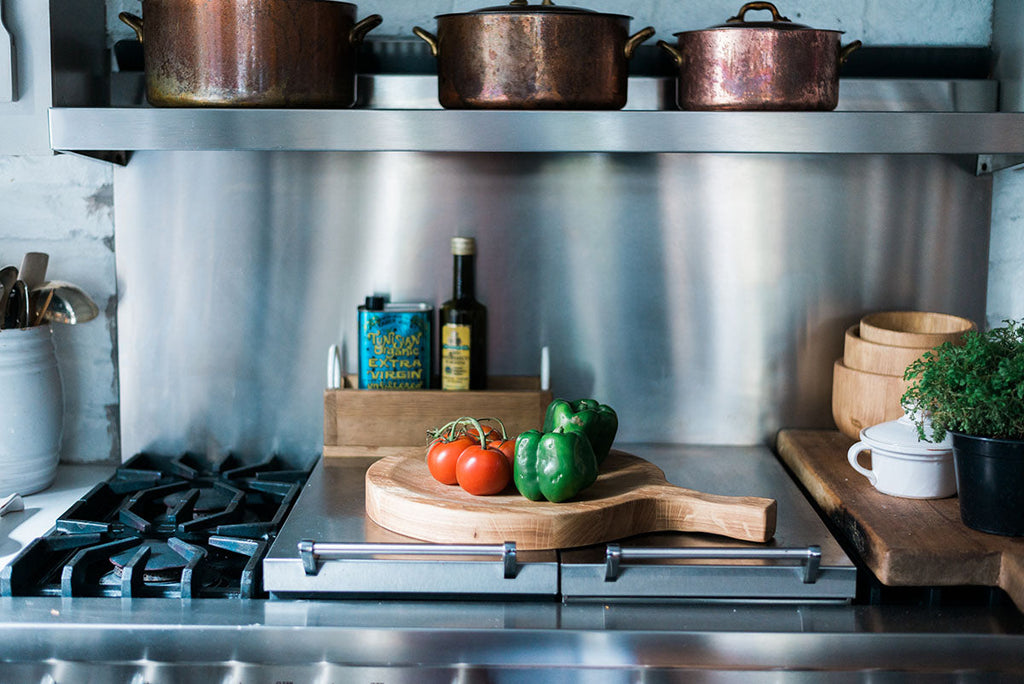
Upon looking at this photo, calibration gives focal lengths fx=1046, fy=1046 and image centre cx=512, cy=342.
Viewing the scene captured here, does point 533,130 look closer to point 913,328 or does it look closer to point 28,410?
point 913,328

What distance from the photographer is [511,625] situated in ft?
4.05

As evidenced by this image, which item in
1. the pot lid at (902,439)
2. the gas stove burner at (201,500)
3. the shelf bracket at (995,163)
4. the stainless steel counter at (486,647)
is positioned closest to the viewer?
the stainless steel counter at (486,647)

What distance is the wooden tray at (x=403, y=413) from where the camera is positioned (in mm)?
1718

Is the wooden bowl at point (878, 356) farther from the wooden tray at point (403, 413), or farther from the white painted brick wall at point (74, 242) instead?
the white painted brick wall at point (74, 242)

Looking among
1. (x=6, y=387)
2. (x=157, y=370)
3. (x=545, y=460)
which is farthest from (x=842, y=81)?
(x=6, y=387)

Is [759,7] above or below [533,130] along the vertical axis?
above

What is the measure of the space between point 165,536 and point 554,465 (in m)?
0.57

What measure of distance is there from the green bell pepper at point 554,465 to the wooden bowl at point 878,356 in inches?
22.4

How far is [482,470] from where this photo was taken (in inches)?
55.1

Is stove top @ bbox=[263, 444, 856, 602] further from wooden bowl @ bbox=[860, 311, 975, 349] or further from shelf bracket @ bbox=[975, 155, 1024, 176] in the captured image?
shelf bracket @ bbox=[975, 155, 1024, 176]

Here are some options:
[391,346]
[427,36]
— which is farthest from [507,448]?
[427,36]

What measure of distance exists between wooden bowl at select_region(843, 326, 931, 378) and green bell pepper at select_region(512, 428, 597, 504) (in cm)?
57

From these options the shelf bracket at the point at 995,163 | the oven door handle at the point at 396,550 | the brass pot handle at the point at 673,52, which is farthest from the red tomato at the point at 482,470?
the shelf bracket at the point at 995,163

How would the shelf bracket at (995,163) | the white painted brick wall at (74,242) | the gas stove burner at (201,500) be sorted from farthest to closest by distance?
1. the white painted brick wall at (74,242)
2. the shelf bracket at (995,163)
3. the gas stove burner at (201,500)
